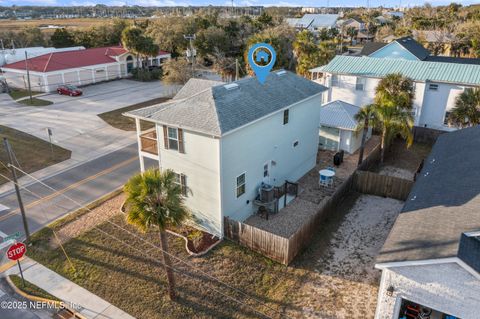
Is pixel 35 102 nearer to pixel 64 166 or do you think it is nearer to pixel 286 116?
pixel 64 166

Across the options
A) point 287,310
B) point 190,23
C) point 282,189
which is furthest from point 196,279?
point 190,23

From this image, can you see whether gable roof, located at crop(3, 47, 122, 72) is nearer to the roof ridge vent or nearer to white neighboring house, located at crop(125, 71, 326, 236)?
white neighboring house, located at crop(125, 71, 326, 236)

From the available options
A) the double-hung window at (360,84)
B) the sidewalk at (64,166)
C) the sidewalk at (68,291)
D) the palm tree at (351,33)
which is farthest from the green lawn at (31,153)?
the palm tree at (351,33)

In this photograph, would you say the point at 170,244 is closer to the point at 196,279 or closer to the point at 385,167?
the point at 196,279

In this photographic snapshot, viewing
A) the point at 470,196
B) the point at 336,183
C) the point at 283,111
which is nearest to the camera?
the point at 470,196

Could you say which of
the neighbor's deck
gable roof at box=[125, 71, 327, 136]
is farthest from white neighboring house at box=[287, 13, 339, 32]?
gable roof at box=[125, 71, 327, 136]

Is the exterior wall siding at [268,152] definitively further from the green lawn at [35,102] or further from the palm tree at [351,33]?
the palm tree at [351,33]
